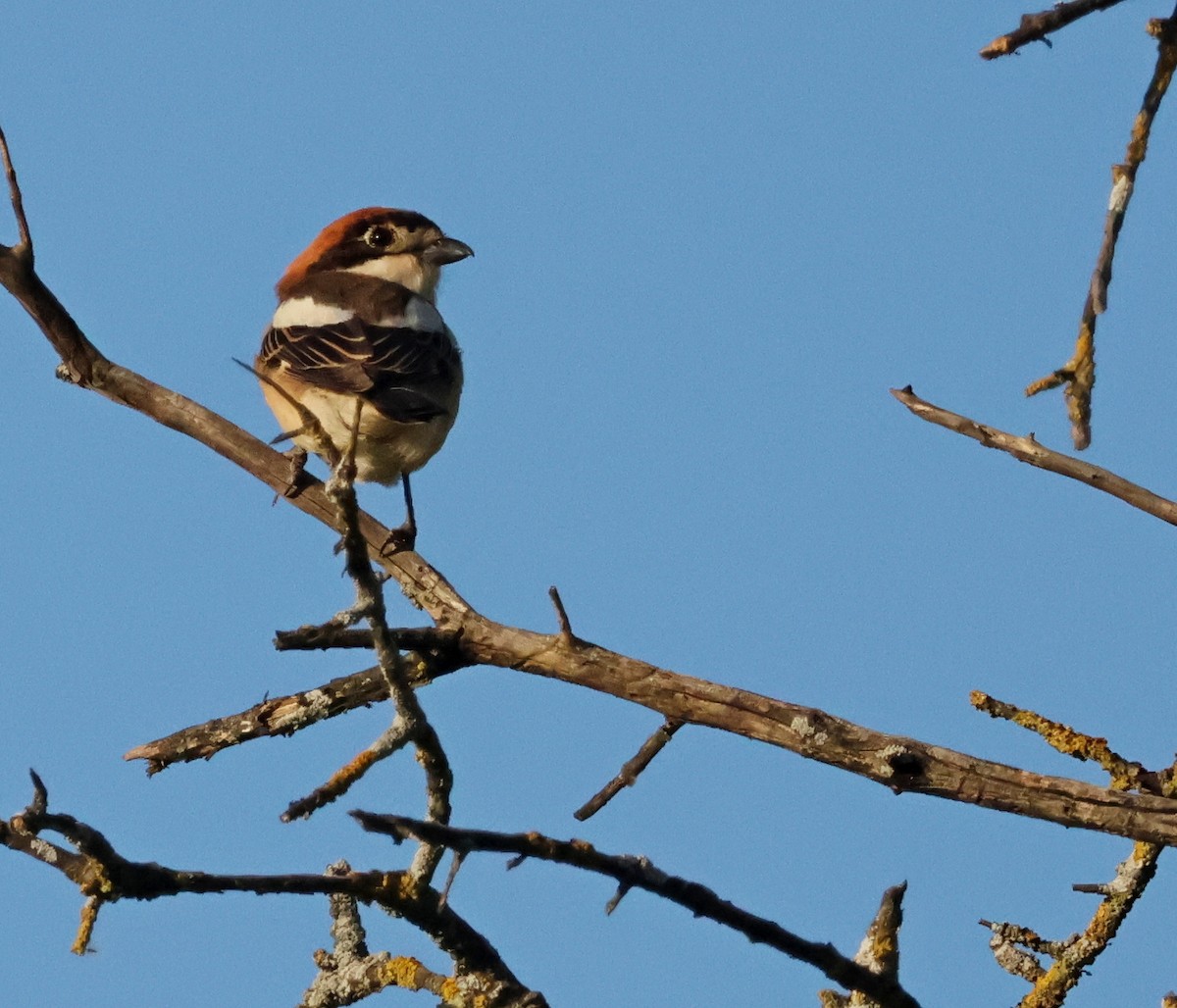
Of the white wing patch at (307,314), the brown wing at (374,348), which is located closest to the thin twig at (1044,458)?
the brown wing at (374,348)

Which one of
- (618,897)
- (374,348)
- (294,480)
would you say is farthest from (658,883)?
(374,348)

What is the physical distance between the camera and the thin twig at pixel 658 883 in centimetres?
214

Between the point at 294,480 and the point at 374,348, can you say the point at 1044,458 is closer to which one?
the point at 294,480

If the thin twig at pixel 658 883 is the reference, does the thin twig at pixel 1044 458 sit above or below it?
above

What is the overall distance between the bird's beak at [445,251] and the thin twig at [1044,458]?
454 cm

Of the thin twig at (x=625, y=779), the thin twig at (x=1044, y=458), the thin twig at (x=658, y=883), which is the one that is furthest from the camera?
the thin twig at (x=625, y=779)

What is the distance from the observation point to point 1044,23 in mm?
2211

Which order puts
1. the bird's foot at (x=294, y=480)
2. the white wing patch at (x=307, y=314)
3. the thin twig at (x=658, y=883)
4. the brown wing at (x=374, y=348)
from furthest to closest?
1. the white wing patch at (x=307, y=314)
2. the brown wing at (x=374, y=348)
3. the bird's foot at (x=294, y=480)
4. the thin twig at (x=658, y=883)

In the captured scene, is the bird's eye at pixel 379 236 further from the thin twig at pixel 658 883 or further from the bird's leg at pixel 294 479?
the thin twig at pixel 658 883

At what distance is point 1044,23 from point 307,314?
4788 millimetres

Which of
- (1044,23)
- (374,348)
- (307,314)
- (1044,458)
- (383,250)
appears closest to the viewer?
(1044,23)

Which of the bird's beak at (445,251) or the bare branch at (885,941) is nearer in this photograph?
the bare branch at (885,941)

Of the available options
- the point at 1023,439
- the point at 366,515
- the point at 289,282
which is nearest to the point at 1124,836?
the point at 1023,439

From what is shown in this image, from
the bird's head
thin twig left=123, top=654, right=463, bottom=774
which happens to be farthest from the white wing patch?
thin twig left=123, top=654, right=463, bottom=774
